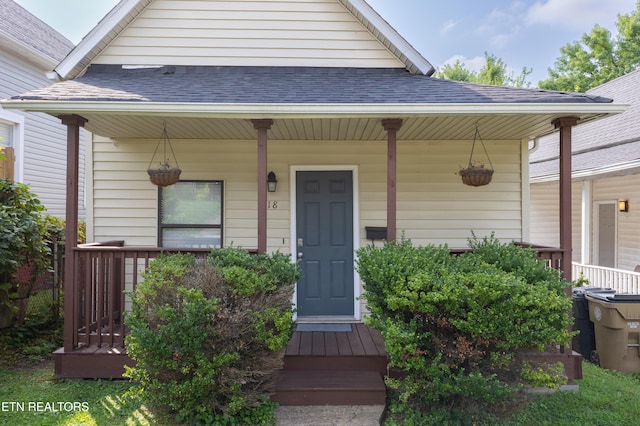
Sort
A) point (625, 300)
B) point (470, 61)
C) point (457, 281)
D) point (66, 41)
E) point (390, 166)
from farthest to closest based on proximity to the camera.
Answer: point (470, 61), point (66, 41), point (625, 300), point (390, 166), point (457, 281)

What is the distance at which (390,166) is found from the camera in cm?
424

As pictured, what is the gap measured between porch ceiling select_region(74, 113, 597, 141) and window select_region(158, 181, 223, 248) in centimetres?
70

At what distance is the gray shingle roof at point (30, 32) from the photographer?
8.02 m

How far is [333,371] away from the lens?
4.02 metres

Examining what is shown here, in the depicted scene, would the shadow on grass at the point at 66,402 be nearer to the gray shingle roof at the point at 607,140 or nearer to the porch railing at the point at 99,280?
the porch railing at the point at 99,280

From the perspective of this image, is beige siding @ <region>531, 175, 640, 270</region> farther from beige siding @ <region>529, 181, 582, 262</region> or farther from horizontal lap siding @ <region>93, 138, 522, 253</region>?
horizontal lap siding @ <region>93, 138, 522, 253</region>

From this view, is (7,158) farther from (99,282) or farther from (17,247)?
(99,282)

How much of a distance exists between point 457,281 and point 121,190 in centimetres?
447

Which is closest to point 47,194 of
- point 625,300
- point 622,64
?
point 625,300

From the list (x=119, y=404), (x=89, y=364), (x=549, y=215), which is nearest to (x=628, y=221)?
(x=549, y=215)

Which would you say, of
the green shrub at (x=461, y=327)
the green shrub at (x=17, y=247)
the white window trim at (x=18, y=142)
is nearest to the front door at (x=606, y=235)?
the green shrub at (x=461, y=327)

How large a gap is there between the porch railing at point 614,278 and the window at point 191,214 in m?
5.23

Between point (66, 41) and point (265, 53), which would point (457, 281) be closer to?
point (265, 53)

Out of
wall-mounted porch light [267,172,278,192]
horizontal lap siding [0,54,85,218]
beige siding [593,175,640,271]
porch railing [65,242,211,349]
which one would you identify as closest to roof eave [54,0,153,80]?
porch railing [65,242,211,349]
